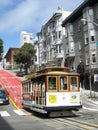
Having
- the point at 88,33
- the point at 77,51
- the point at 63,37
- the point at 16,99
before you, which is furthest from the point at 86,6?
the point at 16,99

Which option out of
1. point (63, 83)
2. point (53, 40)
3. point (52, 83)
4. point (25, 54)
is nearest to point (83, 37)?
point (53, 40)

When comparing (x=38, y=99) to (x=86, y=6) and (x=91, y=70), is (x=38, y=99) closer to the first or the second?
(x=91, y=70)

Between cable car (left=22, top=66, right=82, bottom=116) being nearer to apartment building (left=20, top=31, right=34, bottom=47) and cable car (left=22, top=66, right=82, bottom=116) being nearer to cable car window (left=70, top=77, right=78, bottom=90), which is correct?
cable car window (left=70, top=77, right=78, bottom=90)

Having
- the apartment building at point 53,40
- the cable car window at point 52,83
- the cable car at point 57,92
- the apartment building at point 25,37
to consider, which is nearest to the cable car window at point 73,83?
the cable car at point 57,92

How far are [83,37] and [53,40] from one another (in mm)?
19043

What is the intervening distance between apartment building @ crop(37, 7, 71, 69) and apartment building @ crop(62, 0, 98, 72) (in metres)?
4.56

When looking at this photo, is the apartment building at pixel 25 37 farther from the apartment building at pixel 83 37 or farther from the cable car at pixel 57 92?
the cable car at pixel 57 92

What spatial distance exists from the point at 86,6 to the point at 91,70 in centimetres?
899

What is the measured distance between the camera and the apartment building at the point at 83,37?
153ft

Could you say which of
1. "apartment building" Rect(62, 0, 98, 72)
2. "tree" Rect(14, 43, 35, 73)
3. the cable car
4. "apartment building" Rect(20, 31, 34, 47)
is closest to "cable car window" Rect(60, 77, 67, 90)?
the cable car

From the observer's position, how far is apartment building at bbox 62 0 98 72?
46750mm

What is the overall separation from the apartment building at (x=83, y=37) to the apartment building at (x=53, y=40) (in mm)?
4563

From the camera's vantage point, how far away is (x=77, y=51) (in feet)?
174

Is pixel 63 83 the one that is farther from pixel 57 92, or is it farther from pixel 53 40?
pixel 53 40
